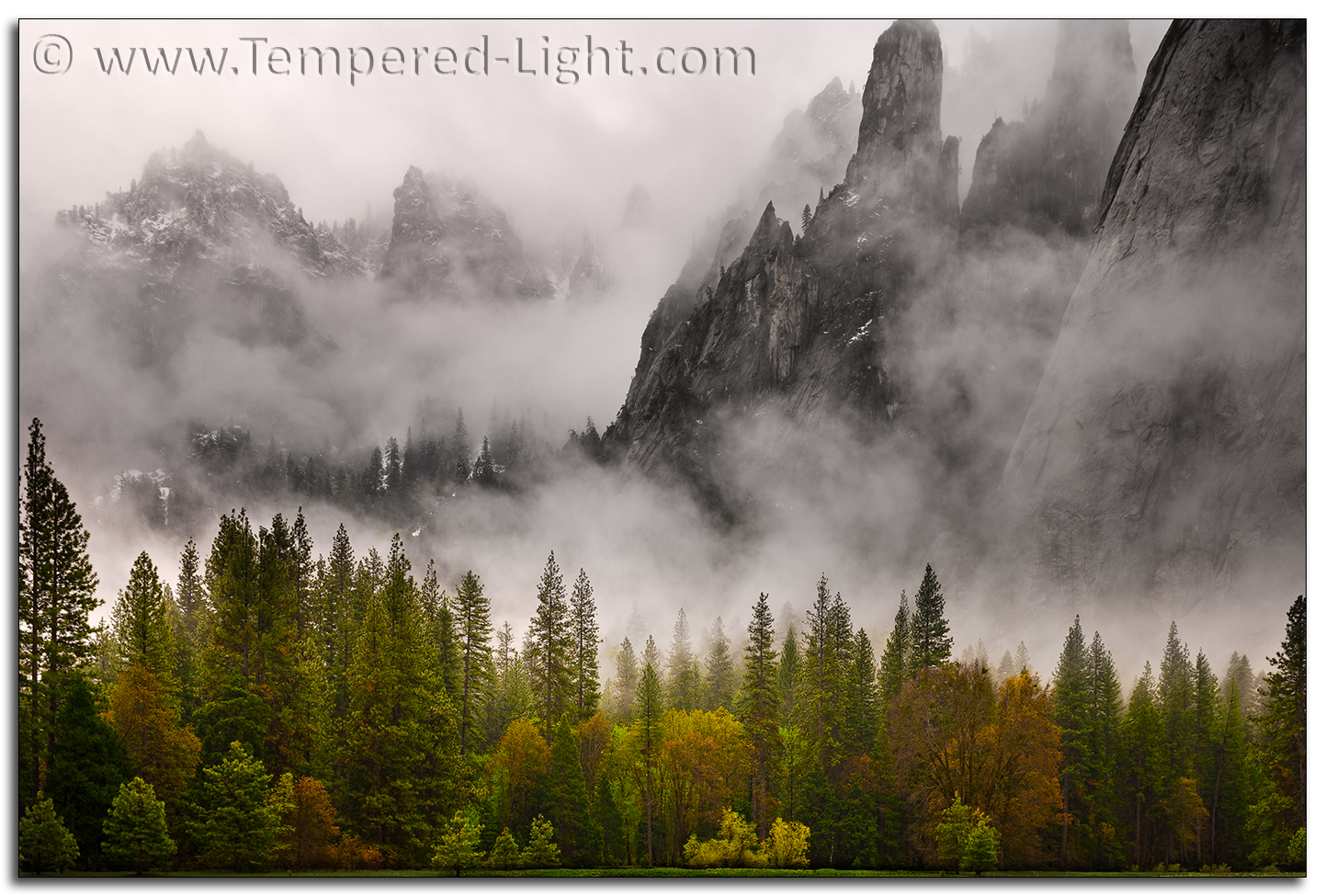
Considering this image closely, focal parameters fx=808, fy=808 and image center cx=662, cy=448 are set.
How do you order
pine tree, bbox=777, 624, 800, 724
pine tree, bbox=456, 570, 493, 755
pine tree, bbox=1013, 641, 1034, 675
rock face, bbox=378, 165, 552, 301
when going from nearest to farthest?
pine tree, bbox=456, 570, 493, 755 < rock face, bbox=378, 165, 552, 301 < pine tree, bbox=777, 624, 800, 724 < pine tree, bbox=1013, 641, 1034, 675

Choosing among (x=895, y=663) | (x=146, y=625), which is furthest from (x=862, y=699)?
(x=146, y=625)

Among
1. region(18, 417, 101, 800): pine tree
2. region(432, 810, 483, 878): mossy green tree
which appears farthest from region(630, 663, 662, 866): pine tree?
region(18, 417, 101, 800): pine tree

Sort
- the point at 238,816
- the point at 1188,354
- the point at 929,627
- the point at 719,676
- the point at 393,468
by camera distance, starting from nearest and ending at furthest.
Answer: the point at 238,816 < the point at 1188,354 < the point at 929,627 < the point at 719,676 < the point at 393,468

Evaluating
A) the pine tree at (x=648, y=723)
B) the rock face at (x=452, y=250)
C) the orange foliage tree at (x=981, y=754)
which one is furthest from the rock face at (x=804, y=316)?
the orange foliage tree at (x=981, y=754)

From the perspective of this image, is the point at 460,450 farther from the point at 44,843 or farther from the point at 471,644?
the point at 44,843

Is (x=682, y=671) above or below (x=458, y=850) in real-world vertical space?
above

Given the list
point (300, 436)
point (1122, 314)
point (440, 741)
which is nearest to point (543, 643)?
point (440, 741)

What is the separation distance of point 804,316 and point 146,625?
46101mm

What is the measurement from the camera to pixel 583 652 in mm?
31781

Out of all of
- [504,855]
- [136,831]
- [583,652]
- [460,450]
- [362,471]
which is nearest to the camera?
[136,831]

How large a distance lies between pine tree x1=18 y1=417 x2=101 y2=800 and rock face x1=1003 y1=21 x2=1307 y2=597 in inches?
1406

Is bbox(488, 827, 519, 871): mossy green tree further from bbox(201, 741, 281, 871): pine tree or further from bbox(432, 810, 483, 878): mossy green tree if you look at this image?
bbox(201, 741, 281, 871): pine tree

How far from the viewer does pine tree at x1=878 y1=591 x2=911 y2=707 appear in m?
32.1

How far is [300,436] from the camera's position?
3816cm
